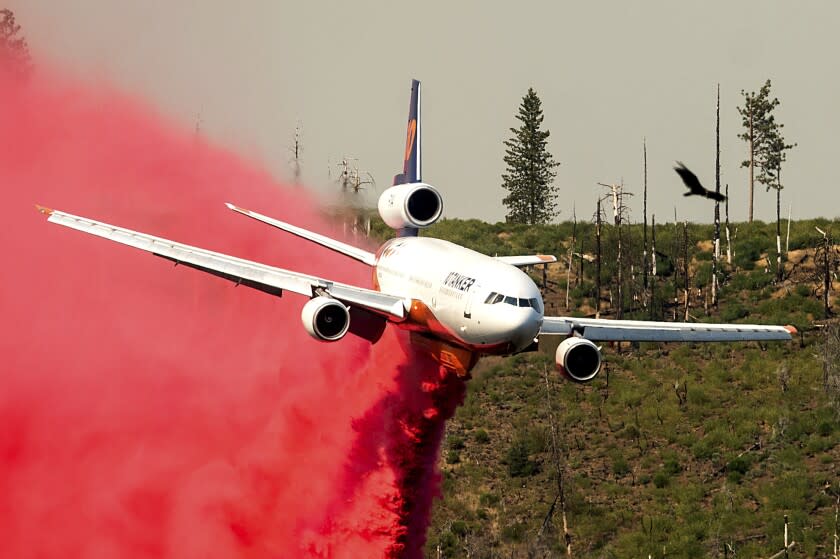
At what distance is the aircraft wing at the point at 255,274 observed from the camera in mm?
43250

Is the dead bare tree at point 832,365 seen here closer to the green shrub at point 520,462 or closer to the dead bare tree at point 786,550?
the dead bare tree at point 786,550

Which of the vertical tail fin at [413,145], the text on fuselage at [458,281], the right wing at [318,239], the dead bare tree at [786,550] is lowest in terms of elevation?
the dead bare tree at [786,550]

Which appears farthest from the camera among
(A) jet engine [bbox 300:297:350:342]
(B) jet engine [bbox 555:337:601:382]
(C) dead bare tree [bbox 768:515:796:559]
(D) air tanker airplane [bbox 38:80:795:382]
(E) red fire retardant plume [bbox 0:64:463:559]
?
(C) dead bare tree [bbox 768:515:796:559]

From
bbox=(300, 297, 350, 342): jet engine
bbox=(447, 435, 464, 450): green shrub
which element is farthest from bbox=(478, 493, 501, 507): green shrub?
bbox=(300, 297, 350, 342): jet engine

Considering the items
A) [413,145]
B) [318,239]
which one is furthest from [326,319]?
[413,145]

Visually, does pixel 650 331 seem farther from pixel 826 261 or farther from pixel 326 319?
pixel 826 261

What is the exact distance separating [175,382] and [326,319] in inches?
613

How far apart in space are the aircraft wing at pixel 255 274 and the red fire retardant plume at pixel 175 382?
3.41m

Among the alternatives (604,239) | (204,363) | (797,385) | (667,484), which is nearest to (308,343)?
(204,363)

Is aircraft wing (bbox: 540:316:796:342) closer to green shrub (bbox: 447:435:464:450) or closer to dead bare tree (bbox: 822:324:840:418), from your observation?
dead bare tree (bbox: 822:324:840:418)

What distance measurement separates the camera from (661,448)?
7688cm

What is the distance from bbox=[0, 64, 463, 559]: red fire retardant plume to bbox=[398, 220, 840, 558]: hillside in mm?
13360

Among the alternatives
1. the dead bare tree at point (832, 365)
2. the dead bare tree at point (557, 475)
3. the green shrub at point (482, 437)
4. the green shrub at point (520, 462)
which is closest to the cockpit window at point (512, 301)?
the dead bare tree at point (557, 475)

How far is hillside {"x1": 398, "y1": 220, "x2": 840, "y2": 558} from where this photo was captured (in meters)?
68.6
